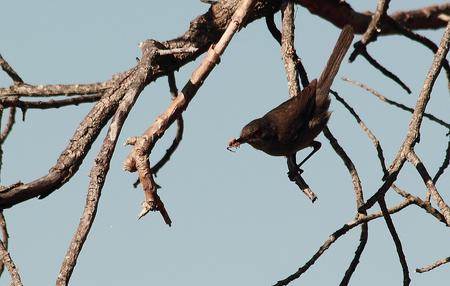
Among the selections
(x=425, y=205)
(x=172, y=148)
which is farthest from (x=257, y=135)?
(x=425, y=205)

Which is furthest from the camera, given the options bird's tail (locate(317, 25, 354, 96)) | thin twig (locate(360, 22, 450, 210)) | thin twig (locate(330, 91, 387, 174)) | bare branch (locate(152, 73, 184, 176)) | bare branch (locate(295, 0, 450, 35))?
bird's tail (locate(317, 25, 354, 96))

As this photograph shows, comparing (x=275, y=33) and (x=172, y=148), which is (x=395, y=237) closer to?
(x=275, y=33)

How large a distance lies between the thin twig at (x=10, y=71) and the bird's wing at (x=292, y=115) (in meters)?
2.34

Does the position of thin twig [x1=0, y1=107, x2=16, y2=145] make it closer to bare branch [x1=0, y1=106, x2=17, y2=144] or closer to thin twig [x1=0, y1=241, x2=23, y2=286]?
bare branch [x1=0, y1=106, x2=17, y2=144]

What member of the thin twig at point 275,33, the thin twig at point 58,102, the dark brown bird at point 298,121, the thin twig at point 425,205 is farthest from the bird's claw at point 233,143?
the thin twig at point 425,205

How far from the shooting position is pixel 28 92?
17.6ft

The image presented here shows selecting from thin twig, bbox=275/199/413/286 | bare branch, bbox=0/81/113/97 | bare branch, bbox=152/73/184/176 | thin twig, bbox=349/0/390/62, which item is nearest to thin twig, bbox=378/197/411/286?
thin twig, bbox=275/199/413/286

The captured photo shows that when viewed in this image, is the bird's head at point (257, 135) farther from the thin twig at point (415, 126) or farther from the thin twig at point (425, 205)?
the thin twig at point (425, 205)

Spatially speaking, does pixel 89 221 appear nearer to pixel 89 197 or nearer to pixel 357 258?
pixel 89 197

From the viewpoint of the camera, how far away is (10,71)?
548 centimetres

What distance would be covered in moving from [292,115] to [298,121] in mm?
86

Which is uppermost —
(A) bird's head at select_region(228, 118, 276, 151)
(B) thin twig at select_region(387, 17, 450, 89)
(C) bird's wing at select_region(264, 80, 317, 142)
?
(B) thin twig at select_region(387, 17, 450, 89)

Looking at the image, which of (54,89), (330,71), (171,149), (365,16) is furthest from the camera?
(330,71)

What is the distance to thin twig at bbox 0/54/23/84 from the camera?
17.8 feet
